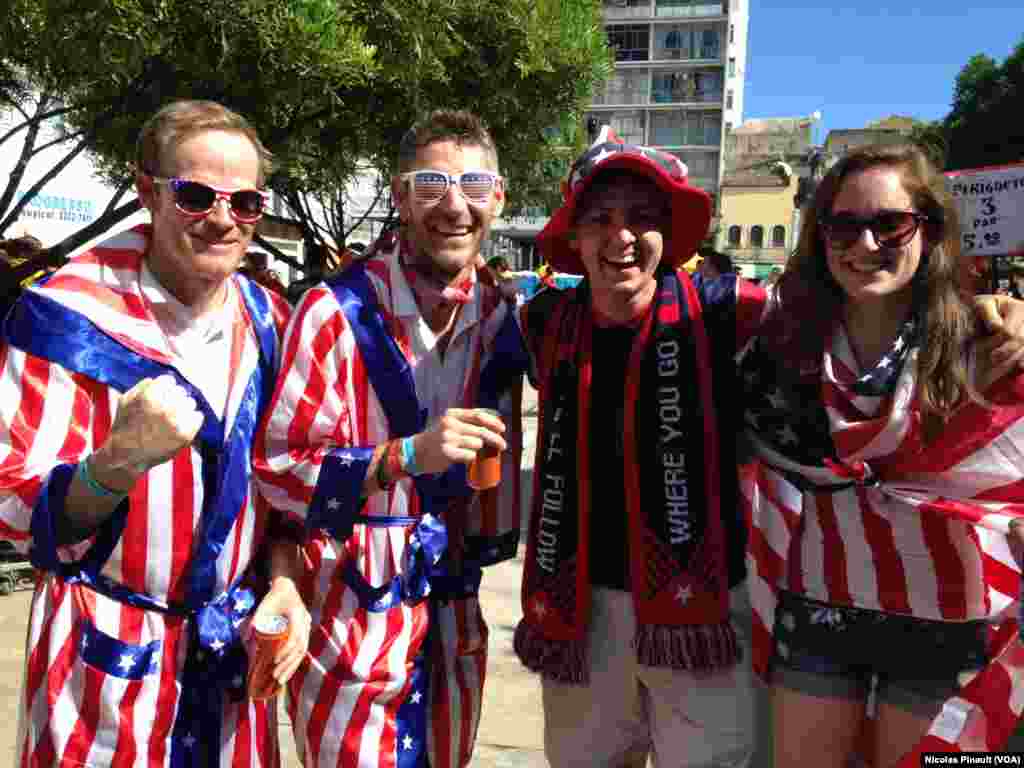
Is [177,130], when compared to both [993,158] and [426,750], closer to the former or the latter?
[426,750]

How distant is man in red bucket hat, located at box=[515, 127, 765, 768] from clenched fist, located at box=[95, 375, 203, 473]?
907mm

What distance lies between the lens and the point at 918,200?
1.87 metres

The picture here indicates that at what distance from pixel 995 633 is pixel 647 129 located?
51786 millimetres

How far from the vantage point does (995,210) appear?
3410mm

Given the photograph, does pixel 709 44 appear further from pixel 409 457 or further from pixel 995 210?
pixel 409 457

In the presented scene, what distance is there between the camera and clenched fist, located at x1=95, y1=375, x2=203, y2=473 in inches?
59.4

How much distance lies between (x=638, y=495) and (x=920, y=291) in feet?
2.60

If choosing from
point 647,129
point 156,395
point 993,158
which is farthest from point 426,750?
point 647,129

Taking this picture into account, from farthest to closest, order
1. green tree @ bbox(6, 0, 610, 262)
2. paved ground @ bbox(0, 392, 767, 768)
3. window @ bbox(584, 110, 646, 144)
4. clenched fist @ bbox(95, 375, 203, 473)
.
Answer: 1. window @ bbox(584, 110, 646, 144)
2. green tree @ bbox(6, 0, 610, 262)
3. paved ground @ bbox(0, 392, 767, 768)
4. clenched fist @ bbox(95, 375, 203, 473)

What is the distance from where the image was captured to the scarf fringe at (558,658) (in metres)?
2.02

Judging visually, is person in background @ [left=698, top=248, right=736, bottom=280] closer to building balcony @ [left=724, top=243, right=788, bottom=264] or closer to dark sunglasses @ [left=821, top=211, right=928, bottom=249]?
dark sunglasses @ [left=821, top=211, right=928, bottom=249]

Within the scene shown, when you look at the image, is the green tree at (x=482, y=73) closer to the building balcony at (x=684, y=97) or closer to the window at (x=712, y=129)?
the window at (x=712, y=129)

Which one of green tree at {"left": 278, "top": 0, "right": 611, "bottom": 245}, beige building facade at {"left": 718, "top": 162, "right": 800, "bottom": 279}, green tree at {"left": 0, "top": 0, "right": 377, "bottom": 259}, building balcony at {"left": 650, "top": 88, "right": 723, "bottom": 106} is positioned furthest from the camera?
building balcony at {"left": 650, "top": 88, "right": 723, "bottom": 106}

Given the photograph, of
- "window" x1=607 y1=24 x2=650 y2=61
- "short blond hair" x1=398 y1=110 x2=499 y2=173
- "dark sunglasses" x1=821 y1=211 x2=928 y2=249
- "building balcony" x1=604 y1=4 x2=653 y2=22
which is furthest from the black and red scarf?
"building balcony" x1=604 y1=4 x2=653 y2=22
